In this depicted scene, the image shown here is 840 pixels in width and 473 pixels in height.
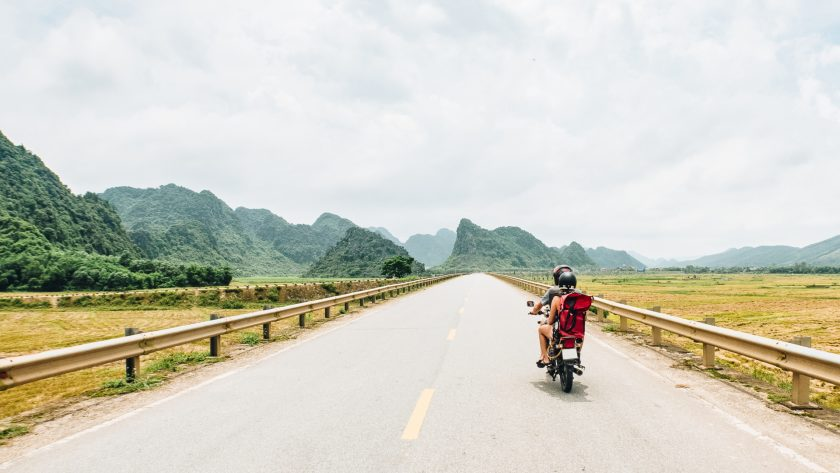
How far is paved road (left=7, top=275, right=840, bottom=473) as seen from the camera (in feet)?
13.5

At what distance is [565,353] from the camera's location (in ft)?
21.9

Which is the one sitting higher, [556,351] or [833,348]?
[556,351]

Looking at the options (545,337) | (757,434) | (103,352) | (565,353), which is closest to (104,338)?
(103,352)

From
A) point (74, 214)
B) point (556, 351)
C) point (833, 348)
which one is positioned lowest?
point (833, 348)

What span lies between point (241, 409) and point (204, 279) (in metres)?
79.1

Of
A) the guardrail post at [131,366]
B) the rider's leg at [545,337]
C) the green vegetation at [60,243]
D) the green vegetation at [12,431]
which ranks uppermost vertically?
the green vegetation at [60,243]

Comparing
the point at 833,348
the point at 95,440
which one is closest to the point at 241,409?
the point at 95,440

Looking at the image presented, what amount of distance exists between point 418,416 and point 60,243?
483ft

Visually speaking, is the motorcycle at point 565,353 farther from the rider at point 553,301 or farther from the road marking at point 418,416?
the road marking at point 418,416

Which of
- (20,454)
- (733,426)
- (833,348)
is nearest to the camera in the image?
(20,454)

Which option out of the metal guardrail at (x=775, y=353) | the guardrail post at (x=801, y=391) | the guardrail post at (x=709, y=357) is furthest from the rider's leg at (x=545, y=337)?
the guardrail post at (x=709, y=357)

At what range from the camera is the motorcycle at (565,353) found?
661 cm

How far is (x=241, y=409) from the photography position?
582 centimetres

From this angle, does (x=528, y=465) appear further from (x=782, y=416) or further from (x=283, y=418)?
(x=782, y=416)
